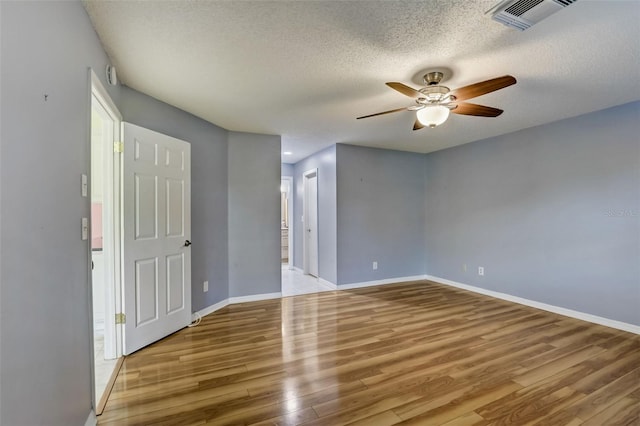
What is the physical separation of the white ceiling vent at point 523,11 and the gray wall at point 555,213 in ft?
8.36

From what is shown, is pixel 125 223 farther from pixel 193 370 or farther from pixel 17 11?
pixel 17 11

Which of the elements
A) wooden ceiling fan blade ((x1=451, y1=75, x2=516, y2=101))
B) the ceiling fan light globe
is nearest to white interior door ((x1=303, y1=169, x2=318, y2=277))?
the ceiling fan light globe

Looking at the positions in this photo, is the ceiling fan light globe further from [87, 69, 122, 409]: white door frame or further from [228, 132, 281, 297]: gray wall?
[87, 69, 122, 409]: white door frame

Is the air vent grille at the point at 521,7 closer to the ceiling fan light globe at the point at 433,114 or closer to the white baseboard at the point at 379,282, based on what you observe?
the ceiling fan light globe at the point at 433,114

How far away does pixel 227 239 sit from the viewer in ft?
13.2

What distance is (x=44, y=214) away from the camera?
1.24 meters

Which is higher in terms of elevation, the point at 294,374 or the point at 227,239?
the point at 227,239

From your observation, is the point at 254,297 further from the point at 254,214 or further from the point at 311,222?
the point at 311,222

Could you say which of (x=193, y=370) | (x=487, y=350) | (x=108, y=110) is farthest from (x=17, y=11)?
(x=487, y=350)

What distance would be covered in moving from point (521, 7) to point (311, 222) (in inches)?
178

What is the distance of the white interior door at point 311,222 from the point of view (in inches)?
215

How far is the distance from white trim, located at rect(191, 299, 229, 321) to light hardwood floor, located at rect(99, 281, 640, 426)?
4.6 inches

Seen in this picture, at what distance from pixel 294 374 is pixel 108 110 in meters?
2.49

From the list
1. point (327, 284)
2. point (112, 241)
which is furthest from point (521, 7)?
point (327, 284)
